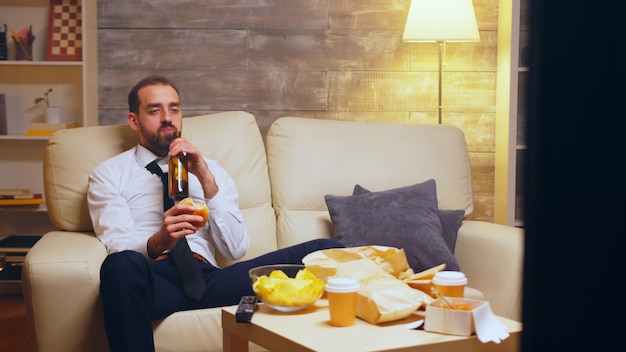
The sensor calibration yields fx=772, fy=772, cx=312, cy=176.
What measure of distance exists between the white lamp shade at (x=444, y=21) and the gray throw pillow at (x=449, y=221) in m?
1.00

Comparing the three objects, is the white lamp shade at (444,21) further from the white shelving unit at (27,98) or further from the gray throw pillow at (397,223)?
the white shelving unit at (27,98)

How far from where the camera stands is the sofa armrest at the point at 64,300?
204 centimetres

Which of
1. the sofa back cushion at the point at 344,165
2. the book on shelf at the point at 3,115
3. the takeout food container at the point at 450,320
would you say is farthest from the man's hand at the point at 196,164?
the book on shelf at the point at 3,115

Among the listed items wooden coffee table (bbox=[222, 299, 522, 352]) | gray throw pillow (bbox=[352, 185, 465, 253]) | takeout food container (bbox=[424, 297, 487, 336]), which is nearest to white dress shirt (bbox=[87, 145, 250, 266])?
gray throw pillow (bbox=[352, 185, 465, 253])

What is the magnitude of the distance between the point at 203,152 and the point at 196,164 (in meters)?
0.32

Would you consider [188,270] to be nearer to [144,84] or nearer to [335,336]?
[144,84]

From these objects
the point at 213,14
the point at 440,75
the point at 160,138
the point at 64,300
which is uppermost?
the point at 213,14

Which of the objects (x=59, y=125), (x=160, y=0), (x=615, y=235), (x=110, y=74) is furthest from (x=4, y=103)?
(x=615, y=235)

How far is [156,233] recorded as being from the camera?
228 centimetres

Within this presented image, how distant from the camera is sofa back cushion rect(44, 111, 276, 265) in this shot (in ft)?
8.32

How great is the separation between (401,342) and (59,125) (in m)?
2.67

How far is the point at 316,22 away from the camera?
3764 mm

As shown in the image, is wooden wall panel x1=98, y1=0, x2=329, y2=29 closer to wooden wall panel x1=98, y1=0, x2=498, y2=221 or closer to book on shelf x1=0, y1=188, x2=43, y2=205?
wooden wall panel x1=98, y1=0, x2=498, y2=221

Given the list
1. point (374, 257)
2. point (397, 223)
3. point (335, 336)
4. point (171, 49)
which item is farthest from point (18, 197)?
point (335, 336)
